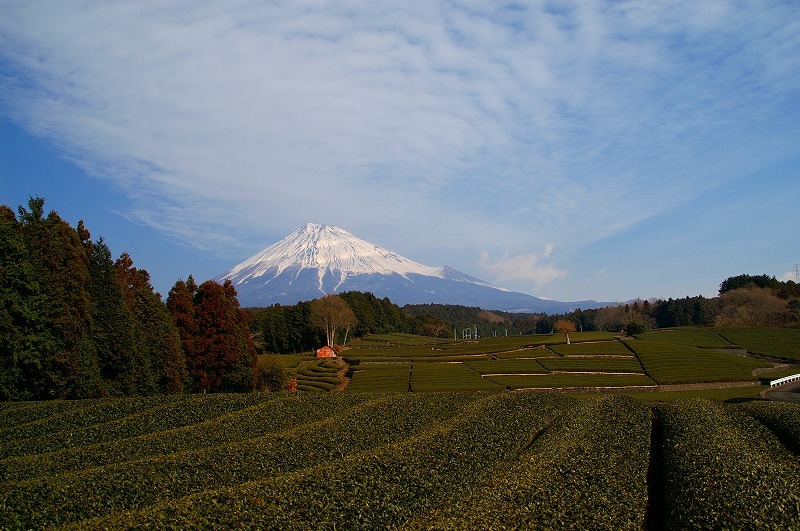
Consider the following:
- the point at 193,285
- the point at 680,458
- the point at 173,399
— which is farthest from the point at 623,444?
the point at 193,285

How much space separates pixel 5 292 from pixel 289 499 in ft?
86.6

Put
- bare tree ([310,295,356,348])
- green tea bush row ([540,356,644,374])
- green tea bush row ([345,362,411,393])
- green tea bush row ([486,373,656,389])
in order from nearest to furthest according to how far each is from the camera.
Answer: green tea bush row ([345,362,411,393])
green tea bush row ([486,373,656,389])
green tea bush row ([540,356,644,374])
bare tree ([310,295,356,348])

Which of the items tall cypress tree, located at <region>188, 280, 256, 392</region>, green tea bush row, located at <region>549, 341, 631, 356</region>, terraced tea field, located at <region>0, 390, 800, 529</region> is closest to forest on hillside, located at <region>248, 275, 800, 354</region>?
green tea bush row, located at <region>549, 341, 631, 356</region>

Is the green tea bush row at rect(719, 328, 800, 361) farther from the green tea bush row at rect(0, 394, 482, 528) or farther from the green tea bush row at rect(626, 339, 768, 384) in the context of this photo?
the green tea bush row at rect(0, 394, 482, 528)

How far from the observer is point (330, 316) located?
8838cm

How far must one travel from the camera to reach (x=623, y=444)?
20359 mm

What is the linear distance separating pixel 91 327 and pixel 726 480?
34.8 metres

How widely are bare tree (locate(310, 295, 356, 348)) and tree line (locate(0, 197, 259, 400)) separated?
40.8 meters

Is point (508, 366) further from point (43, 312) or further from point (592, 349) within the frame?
point (43, 312)

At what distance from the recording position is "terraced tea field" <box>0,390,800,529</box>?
484 inches

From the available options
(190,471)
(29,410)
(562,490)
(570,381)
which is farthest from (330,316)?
(562,490)

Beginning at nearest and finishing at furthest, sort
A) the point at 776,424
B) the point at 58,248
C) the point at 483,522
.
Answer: the point at 483,522 → the point at 776,424 → the point at 58,248

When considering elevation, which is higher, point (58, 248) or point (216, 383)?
point (58, 248)

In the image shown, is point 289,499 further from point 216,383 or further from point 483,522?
point 216,383
